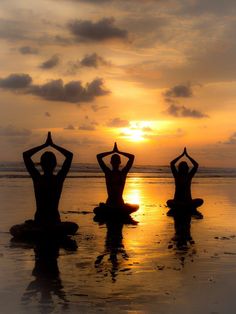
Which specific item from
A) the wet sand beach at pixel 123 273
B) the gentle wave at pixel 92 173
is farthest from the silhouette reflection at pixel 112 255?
the gentle wave at pixel 92 173

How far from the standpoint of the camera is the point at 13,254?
41.9 ft

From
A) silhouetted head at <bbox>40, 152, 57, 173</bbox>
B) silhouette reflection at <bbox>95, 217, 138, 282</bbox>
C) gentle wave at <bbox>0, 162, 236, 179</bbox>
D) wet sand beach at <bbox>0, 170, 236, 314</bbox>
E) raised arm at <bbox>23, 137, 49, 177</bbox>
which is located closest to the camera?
wet sand beach at <bbox>0, 170, 236, 314</bbox>

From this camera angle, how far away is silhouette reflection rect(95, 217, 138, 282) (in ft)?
36.7

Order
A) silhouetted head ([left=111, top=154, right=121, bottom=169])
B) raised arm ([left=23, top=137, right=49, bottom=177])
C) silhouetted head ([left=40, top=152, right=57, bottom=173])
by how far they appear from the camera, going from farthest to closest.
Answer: silhouetted head ([left=111, top=154, right=121, bottom=169]), raised arm ([left=23, top=137, right=49, bottom=177]), silhouetted head ([left=40, top=152, right=57, bottom=173])

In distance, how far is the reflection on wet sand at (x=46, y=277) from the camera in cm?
886

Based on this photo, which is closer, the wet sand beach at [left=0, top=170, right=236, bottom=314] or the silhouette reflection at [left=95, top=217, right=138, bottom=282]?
the wet sand beach at [left=0, top=170, right=236, bottom=314]

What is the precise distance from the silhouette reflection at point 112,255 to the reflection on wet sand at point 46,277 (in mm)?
879

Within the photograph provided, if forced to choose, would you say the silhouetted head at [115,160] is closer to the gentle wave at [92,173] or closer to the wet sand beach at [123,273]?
the wet sand beach at [123,273]

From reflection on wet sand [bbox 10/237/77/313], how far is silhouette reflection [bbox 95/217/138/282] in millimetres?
879

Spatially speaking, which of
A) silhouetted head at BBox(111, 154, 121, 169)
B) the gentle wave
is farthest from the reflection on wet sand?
the gentle wave

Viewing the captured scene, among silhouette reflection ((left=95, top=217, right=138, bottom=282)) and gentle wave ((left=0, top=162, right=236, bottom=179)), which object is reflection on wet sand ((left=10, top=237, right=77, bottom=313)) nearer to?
silhouette reflection ((left=95, top=217, right=138, bottom=282))

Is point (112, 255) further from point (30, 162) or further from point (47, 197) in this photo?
point (30, 162)

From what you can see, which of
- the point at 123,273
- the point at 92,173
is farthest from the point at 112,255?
the point at 92,173

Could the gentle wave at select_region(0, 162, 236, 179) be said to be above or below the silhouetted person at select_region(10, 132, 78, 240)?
above
